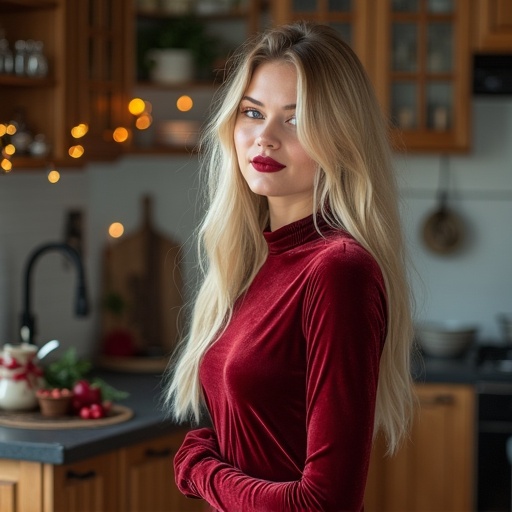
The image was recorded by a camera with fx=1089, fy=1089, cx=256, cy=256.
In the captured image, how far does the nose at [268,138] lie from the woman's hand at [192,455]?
524mm

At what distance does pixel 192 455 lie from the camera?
1.85 meters

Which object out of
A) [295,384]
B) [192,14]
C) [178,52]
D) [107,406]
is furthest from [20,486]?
[192,14]

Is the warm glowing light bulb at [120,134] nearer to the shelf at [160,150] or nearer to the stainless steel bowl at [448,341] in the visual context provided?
the shelf at [160,150]

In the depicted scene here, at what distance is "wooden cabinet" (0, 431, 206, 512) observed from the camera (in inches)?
115

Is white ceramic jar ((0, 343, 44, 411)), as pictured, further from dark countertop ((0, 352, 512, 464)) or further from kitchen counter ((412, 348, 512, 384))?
kitchen counter ((412, 348, 512, 384))

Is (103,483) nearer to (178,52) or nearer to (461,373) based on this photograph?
(461,373)

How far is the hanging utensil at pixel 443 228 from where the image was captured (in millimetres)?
4668

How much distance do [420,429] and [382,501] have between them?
12.6 inches

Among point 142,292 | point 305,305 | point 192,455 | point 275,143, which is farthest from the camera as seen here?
point 142,292

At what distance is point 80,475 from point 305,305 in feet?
5.13

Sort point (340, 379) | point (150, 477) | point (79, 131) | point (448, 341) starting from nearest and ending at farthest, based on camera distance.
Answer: point (340, 379)
point (150, 477)
point (79, 131)
point (448, 341)

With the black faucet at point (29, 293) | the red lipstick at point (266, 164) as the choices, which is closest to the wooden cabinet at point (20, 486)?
the black faucet at point (29, 293)

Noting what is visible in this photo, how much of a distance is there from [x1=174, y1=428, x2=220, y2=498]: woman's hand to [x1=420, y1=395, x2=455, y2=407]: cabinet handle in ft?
7.42

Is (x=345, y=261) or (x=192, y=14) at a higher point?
(x=192, y=14)
